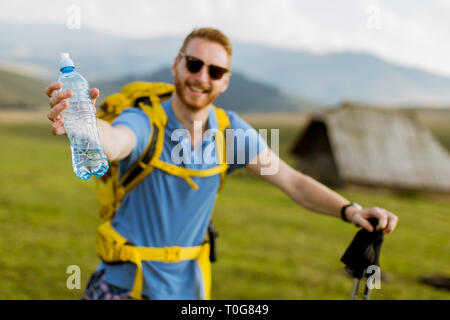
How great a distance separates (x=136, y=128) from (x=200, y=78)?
1.95ft

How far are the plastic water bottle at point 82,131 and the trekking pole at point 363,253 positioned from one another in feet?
5.55

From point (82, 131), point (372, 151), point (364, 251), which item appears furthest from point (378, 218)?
point (372, 151)

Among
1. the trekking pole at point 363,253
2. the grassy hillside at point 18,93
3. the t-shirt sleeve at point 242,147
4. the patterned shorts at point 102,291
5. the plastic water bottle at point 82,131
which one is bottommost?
the patterned shorts at point 102,291

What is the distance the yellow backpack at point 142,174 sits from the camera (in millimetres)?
3020

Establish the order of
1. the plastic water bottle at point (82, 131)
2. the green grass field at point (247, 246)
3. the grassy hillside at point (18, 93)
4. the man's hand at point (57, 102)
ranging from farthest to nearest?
the grassy hillside at point (18, 93) < the green grass field at point (247, 246) < the plastic water bottle at point (82, 131) < the man's hand at point (57, 102)

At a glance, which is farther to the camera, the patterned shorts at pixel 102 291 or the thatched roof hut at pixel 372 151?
the thatched roof hut at pixel 372 151

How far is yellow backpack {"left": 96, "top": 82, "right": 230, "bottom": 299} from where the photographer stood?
302 cm

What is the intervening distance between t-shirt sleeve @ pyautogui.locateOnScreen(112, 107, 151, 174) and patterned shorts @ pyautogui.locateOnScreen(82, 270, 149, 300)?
0.84 metres

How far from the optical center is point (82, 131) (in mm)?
2127

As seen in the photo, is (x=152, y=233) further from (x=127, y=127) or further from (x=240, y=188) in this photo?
(x=240, y=188)

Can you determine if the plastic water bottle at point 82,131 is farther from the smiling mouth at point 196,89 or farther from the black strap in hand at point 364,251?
the black strap in hand at point 364,251

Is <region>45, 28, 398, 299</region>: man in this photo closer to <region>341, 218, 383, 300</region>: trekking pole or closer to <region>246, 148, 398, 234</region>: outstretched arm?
<region>246, 148, 398, 234</region>: outstretched arm

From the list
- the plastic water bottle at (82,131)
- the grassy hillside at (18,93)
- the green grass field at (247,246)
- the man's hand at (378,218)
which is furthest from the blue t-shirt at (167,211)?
the grassy hillside at (18,93)
